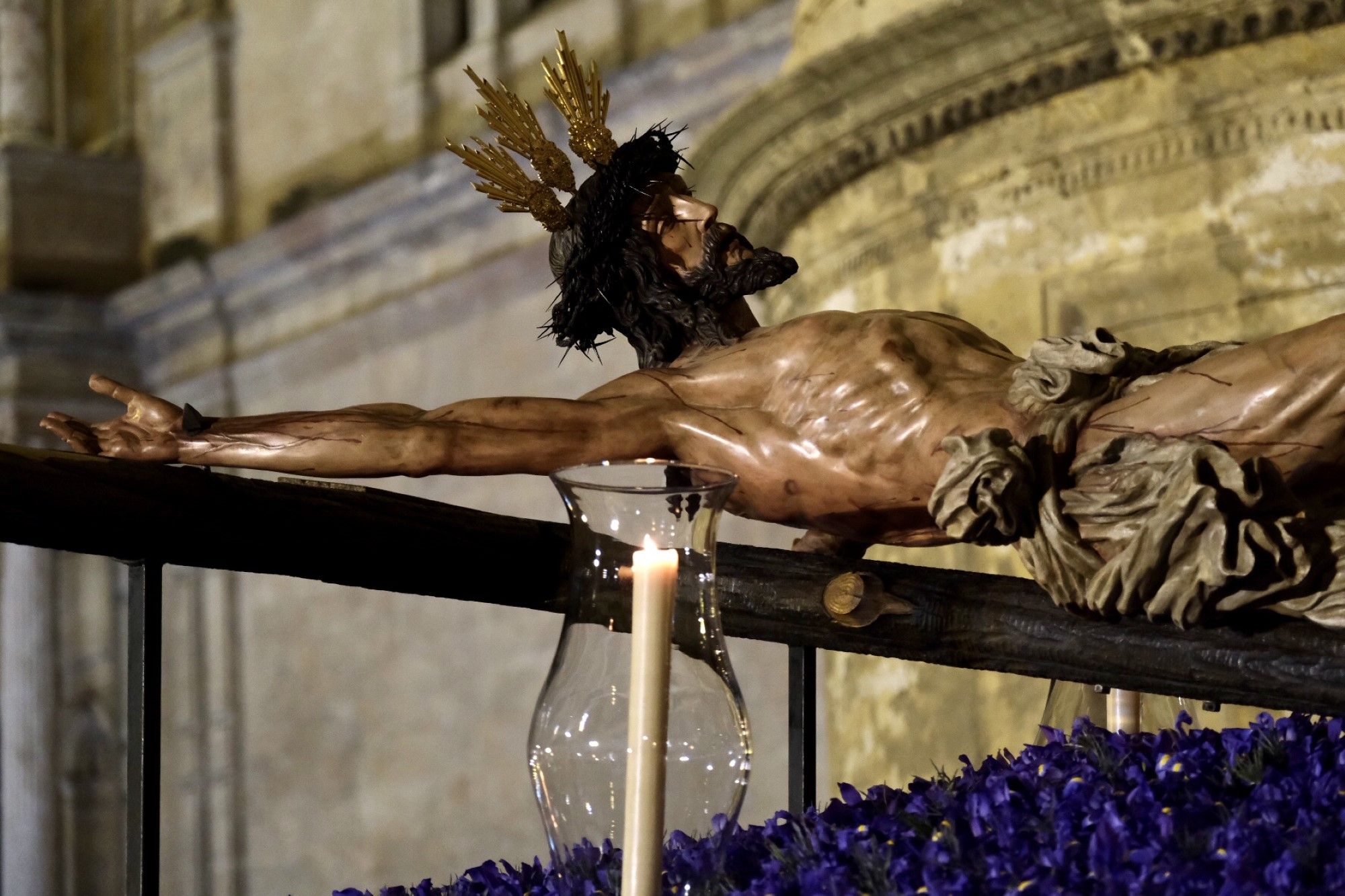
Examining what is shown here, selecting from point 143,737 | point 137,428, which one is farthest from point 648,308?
point 143,737

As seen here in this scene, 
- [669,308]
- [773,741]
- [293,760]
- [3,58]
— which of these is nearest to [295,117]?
[3,58]

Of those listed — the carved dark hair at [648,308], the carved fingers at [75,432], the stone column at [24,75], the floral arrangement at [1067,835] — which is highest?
the stone column at [24,75]

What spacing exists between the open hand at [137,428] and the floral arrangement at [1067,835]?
2.16 feet

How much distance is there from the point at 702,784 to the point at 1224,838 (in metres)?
0.48

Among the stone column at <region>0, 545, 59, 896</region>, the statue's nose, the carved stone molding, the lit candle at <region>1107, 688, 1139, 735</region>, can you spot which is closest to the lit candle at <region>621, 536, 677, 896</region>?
the statue's nose

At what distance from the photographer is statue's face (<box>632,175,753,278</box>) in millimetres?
3084

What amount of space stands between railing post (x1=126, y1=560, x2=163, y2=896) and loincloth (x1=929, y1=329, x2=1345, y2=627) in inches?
38.2

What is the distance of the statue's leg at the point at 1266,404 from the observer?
2.48m

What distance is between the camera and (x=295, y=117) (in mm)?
11062

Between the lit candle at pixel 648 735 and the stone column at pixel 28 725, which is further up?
the lit candle at pixel 648 735

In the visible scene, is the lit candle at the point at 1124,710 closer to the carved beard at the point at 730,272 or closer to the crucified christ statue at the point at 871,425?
the crucified christ statue at the point at 871,425

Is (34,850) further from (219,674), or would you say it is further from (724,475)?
(724,475)

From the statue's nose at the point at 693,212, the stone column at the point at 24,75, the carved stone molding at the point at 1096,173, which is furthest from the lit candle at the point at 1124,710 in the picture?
the stone column at the point at 24,75

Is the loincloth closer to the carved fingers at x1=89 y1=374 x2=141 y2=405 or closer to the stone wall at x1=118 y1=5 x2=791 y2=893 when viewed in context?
the carved fingers at x1=89 y1=374 x2=141 y2=405
